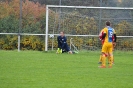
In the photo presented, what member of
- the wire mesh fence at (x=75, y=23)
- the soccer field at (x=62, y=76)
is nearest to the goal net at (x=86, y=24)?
the wire mesh fence at (x=75, y=23)

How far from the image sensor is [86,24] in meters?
30.1

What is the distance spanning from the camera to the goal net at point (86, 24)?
97.7 feet

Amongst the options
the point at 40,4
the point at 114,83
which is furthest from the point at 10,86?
the point at 40,4

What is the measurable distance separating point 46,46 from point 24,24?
3.32 metres

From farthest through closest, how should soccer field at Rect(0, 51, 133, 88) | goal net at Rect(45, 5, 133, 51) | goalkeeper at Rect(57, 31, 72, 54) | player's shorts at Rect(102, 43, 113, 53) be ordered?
goal net at Rect(45, 5, 133, 51) < goalkeeper at Rect(57, 31, 72, 54) < player's shorts at Rect(102, 43, 113, 53) < soccer field at Rect(0, 51, 133, 88)

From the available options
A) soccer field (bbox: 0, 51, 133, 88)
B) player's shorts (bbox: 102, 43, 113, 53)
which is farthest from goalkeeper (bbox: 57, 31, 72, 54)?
player's shorts (bbox: 102, 43, 113, 53)

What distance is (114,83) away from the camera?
13.8 metres

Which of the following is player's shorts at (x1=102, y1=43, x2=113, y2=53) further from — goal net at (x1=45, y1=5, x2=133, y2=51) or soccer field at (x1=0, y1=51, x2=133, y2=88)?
goal net at (x1=45, y1=5, x2=133, y2=51)

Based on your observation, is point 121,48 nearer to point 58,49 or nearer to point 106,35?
point 58,49

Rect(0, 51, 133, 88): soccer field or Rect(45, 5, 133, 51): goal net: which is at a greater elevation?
Rect(45, 5, 133, 51): goal net

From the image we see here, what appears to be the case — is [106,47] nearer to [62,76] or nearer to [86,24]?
[62,76]

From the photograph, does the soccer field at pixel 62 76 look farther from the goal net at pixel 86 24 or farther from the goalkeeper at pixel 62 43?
the goal net at pixel 86 24

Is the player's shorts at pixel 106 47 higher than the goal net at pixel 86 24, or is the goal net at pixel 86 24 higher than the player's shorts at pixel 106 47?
the goal net at pixel 86 24

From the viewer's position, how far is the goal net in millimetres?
29781
